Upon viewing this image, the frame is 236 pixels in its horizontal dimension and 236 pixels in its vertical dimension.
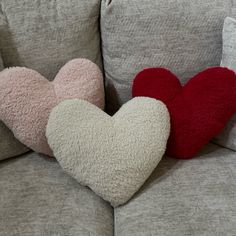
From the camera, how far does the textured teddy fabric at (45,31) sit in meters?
1.08

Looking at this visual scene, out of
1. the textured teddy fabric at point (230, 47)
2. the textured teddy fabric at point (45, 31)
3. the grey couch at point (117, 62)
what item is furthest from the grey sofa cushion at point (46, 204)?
the textured teddy fabric at point (230, 47)

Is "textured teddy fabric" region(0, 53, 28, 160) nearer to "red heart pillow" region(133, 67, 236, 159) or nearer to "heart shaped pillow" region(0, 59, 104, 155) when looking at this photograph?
"heart shaped pillow" region(0, 59, 104, 155)

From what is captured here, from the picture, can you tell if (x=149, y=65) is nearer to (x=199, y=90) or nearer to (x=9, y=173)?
(x=199, y=90)

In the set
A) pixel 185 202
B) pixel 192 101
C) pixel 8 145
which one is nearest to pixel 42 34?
pixel 8 145

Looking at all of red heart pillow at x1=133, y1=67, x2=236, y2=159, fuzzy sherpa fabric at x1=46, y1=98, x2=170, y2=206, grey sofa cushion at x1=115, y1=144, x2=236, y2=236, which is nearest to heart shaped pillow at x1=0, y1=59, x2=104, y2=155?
fuzzy sherpa fabric at x1=46, y1=98, x2=170, y2=206

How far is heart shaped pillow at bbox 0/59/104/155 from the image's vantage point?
3.30 ft

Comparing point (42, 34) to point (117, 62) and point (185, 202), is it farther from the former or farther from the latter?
point (185, 202)

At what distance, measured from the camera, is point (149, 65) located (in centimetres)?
114

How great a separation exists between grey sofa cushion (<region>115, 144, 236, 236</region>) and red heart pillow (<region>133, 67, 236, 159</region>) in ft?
0.25

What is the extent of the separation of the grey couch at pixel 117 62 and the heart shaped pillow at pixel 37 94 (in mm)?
77

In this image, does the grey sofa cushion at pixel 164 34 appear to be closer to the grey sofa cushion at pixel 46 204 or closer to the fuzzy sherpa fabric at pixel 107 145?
the fuzzy sherpa fabric at pixel 107 145

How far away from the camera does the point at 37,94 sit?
1032mm

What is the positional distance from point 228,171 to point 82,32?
65 centimetres

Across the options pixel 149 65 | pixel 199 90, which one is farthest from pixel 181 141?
pixel 149 65
